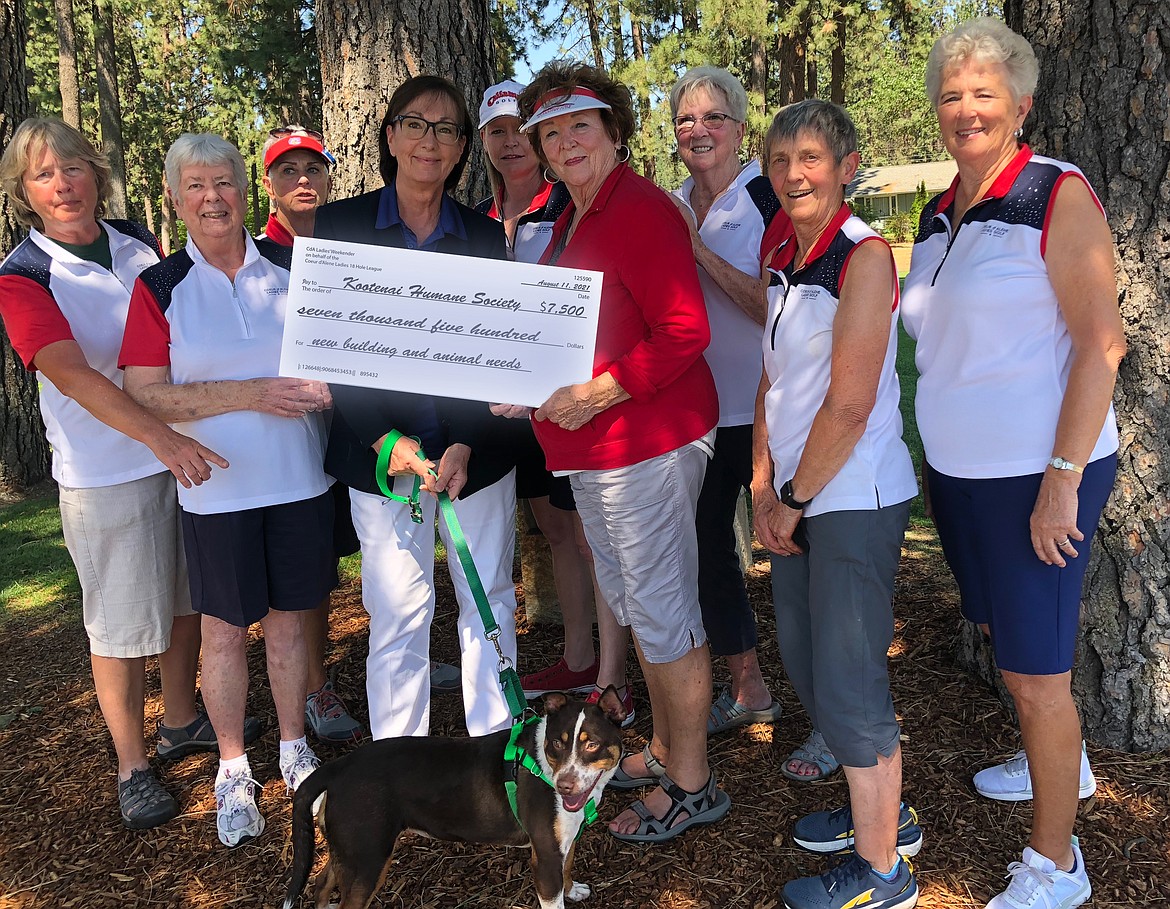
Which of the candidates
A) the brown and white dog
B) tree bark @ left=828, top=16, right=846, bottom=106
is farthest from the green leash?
tree bark @ left=828, top=16, right=846, bottom=106

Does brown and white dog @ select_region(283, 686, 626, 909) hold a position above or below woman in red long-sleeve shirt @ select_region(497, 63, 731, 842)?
below

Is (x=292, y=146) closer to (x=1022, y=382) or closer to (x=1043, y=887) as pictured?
(x=1022, y=382)

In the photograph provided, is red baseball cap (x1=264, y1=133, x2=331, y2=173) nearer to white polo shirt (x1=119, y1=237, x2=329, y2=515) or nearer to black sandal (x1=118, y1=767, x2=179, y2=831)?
white polo shirt (x1=119, y1=237, x2=329, y2=515)

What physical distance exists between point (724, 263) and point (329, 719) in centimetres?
263

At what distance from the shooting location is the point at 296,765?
3494mm

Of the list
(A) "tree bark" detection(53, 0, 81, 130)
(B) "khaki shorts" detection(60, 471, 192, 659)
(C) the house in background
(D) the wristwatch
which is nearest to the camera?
(D) the wristwatch

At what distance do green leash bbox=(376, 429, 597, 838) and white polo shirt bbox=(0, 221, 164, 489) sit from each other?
1.07 meters

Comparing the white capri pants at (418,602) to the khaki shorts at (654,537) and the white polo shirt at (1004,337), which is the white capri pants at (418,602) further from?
the white polo shirt at (1004,337)

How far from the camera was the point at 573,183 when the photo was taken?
9.37ft

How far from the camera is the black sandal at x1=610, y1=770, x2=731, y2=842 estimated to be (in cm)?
315

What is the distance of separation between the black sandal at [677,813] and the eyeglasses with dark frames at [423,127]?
246 centimetres

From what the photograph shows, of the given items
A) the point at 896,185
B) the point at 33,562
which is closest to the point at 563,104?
the point at 33,562

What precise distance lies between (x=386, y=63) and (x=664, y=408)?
2.90 meters

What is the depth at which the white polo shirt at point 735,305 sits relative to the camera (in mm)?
3387
